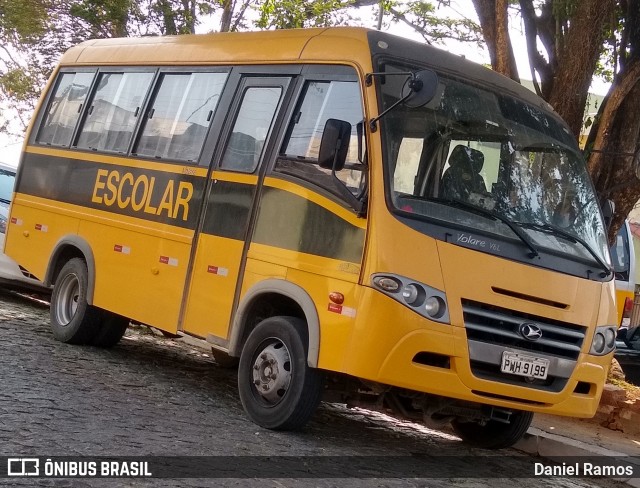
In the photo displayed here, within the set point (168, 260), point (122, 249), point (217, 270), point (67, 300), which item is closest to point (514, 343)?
point (217, 270)

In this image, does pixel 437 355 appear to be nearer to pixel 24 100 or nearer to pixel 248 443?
pixel 248 443

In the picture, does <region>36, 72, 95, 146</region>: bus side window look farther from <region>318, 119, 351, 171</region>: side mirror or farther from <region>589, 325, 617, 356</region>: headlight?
<region>589, 325, 617, 356</region>: headlight

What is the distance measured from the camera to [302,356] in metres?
7.91

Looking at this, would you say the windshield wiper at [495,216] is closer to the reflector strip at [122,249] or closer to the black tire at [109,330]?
the reflector strip at [122,249]

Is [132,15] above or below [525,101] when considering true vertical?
above

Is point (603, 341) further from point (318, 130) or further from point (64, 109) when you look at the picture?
point (64, 109)

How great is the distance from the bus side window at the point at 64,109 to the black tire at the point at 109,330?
6.00 feet

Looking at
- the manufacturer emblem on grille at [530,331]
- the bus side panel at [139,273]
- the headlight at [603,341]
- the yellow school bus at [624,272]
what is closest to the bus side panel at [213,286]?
the bus side panel at [139,273]

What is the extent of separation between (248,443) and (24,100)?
3141cm

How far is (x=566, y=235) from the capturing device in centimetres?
835

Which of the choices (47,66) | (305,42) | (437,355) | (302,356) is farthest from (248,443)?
(47,66)

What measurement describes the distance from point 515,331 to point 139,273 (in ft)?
11.9

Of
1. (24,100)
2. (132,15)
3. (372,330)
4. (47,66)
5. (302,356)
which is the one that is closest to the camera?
(372,330)

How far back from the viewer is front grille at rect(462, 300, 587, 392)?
25.2 ft
